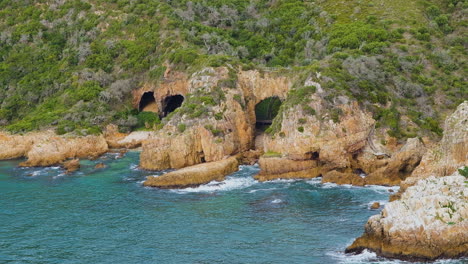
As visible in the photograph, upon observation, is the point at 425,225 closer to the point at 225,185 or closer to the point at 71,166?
the point at 225,185

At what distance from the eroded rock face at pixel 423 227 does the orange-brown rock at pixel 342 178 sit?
16.6 m

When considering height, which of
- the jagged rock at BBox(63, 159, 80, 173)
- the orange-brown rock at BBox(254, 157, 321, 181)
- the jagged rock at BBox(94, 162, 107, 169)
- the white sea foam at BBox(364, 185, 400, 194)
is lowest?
the white sea foam at BBox(364, 185, 400, 194)

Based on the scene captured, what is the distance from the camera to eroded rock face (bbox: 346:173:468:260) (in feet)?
111

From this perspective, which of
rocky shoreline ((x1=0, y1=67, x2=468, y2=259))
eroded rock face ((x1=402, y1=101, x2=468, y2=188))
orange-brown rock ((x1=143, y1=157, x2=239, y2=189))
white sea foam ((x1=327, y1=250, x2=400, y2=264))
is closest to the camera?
white sea foam ((x1=327, y1=250, x2=400, y2=264))

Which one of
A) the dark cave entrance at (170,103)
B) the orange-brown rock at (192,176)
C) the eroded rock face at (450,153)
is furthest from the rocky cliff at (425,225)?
the dark cave entrance at (170,103)

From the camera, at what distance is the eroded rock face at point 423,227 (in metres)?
33.8

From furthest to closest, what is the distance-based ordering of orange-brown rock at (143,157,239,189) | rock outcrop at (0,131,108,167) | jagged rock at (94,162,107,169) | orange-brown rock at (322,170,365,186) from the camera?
rock outcrop at (0,131,108,167)
jagged rock at (94,162,107,169)
orange-brown rock at (143,157,239,189)
orange-brown rock at (322,170,365,186)

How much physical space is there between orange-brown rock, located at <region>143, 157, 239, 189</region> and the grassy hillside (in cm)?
1731

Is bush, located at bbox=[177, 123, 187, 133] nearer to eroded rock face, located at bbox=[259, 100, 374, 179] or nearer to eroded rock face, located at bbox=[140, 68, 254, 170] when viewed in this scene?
eroded rock face, located at bbox=[140, 68, 254, 170]

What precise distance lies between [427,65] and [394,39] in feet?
31.3

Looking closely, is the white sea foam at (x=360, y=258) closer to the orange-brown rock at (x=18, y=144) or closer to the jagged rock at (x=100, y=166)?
the jagged rock at (x=100, y=166)

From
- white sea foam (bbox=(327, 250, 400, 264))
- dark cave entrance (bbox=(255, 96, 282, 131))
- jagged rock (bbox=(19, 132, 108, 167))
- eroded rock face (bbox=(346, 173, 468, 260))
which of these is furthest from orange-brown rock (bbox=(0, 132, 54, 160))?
eroded rock face (bbox=(346, 173, 468, 260))

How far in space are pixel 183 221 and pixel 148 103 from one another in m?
56.2

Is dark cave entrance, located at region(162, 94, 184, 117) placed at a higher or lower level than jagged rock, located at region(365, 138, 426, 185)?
higher
